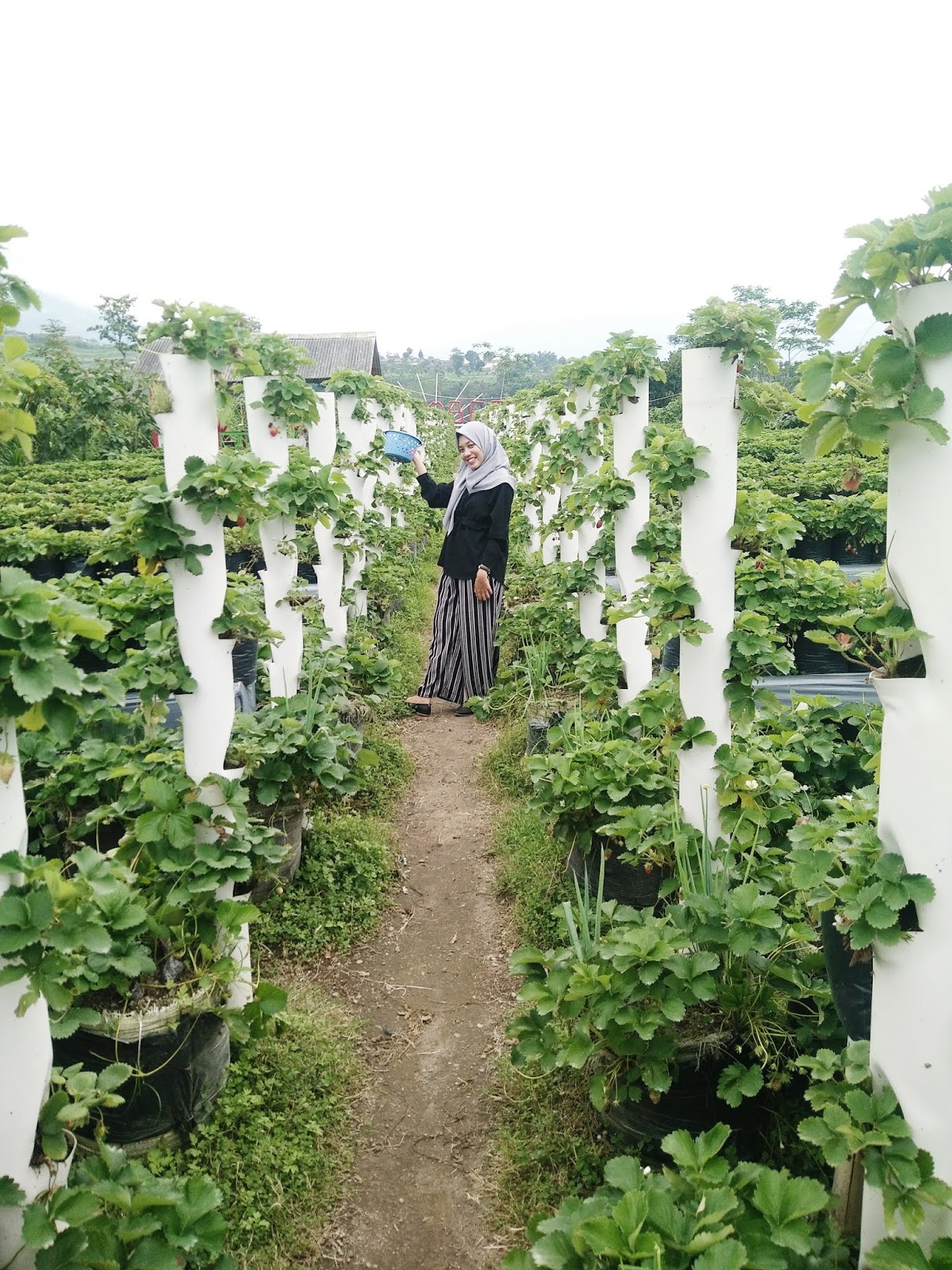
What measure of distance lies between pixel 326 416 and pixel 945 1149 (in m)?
4.69

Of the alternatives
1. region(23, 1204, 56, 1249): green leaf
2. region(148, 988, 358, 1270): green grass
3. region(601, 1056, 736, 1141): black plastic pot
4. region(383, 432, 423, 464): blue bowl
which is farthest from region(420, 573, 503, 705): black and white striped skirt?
region(23, 1204, 56, 1249): green leaf

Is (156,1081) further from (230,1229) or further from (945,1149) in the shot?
(945,1149)

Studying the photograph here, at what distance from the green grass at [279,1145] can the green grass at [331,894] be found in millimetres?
541

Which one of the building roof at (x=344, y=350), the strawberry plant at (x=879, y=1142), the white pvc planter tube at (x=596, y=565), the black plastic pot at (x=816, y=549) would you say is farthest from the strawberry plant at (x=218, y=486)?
the building roof at (x=344, y=350)

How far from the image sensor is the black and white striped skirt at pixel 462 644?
610cm

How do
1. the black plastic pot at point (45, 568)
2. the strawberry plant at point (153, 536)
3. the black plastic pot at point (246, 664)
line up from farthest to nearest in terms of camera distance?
the black plastic pot at point (45, 568)
the black plastic pot at point (246, 664)
the strawberry plant at point (153, 536)

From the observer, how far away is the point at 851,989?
195cm

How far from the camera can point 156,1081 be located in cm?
235

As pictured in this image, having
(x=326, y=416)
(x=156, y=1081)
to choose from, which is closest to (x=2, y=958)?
(x=156, y=1081)

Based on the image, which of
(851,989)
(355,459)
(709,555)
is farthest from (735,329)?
(355,459)

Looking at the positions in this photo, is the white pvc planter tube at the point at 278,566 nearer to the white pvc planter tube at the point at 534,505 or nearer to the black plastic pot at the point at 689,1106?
the black plastic pot at the point at 689,1106

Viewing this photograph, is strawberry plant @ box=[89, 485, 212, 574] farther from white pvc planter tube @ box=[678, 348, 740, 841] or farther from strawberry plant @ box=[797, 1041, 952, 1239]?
strawberry plant @ box=[797, 1041, 952, 1239]

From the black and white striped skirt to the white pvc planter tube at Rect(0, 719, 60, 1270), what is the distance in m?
4.52

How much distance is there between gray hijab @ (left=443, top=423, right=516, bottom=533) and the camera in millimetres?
6016
